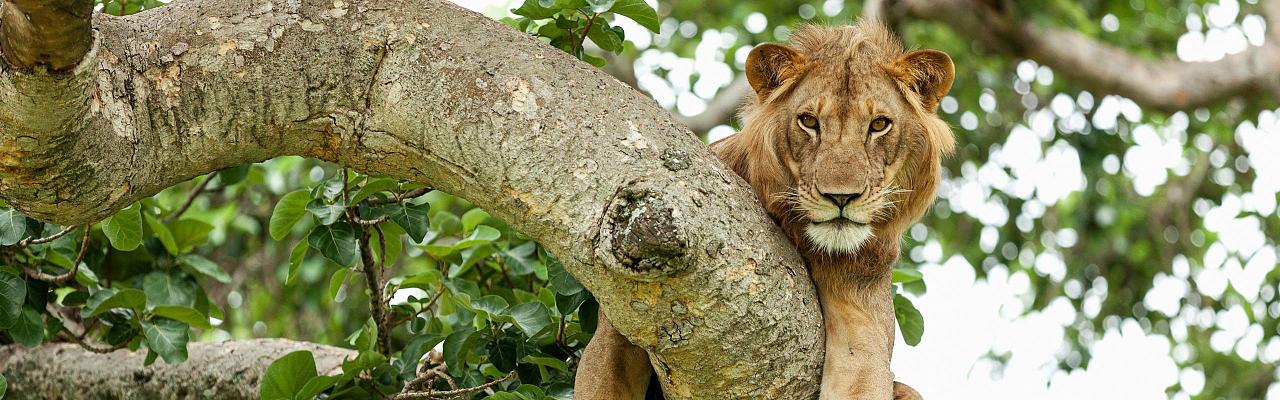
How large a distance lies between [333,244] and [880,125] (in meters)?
1.40

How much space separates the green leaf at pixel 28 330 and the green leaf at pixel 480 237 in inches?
45.5

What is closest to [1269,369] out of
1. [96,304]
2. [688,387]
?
[688,387]

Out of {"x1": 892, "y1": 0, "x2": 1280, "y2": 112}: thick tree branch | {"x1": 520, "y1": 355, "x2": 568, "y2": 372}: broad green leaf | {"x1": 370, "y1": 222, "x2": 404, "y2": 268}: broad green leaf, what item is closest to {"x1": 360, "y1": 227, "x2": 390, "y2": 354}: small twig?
{"x1": 370, "y1": 222, "x2": 404, "y2": 268}: broad green leaf

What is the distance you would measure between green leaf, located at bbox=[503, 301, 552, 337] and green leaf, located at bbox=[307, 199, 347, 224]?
0.49 metres

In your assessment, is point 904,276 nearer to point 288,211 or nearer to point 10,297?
point 288,211

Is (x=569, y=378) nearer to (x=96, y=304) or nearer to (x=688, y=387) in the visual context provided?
(x=688, y=387)

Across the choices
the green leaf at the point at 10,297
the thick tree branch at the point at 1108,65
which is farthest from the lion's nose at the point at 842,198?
the thick tree branch at the point at 1108,65

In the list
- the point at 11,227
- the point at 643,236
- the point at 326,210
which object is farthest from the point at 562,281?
the point at 11,227

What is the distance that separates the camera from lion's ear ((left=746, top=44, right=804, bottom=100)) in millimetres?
3037

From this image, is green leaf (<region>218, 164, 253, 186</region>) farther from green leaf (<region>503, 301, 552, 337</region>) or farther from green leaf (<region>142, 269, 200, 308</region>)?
green leaf (<region>503, 301, 552, 337</region>)

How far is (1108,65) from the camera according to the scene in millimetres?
7215

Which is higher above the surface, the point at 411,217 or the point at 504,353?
the point at 411,217

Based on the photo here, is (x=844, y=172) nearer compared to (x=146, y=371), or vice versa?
(x=844, y=172)

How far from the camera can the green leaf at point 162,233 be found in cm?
386
